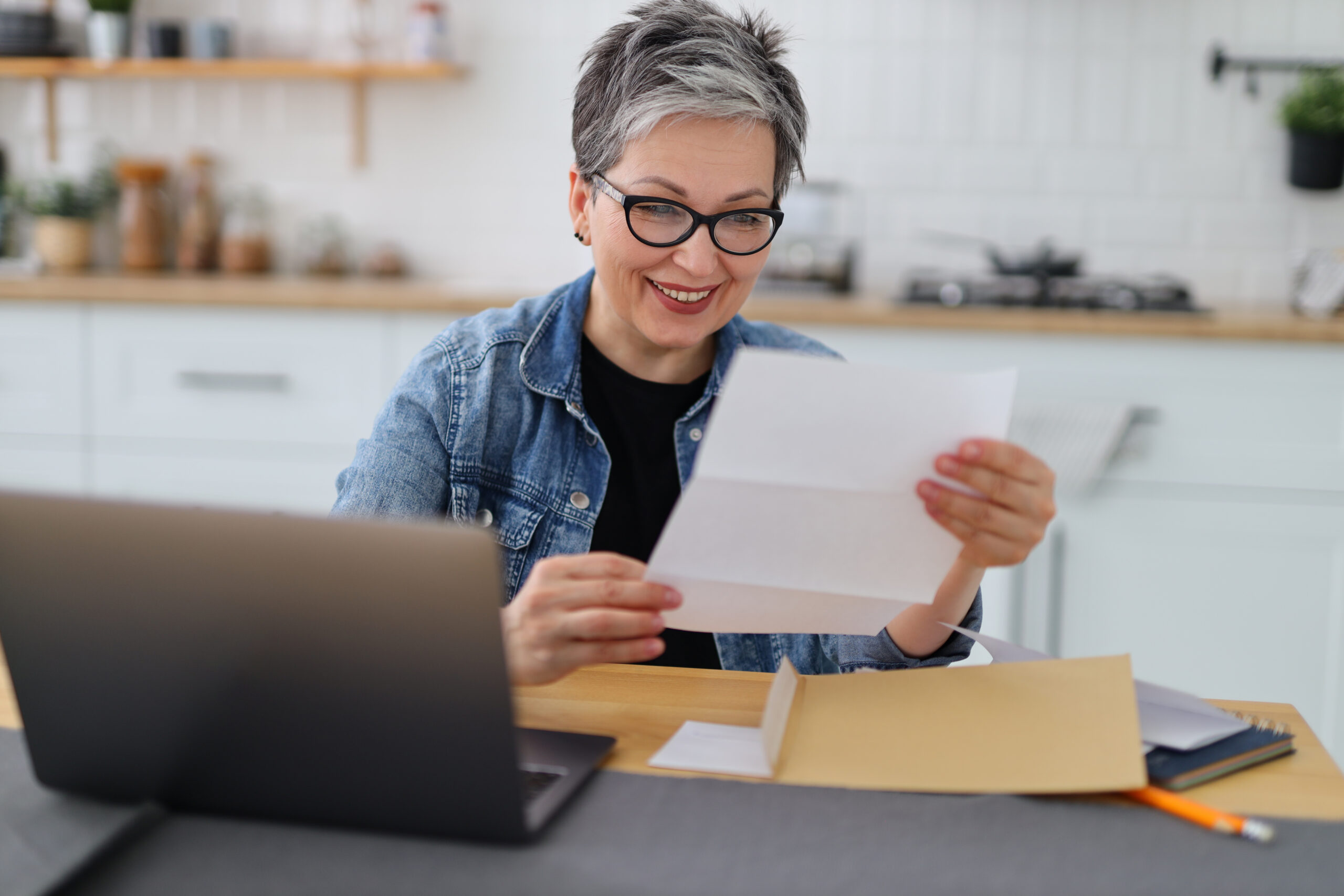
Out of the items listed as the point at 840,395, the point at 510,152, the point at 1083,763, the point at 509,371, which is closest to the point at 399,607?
the point at 840,395

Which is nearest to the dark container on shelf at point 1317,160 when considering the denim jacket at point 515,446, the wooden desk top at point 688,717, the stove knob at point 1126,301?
the stove knob at point 1126,301

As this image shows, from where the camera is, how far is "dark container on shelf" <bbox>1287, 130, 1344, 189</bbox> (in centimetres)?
259

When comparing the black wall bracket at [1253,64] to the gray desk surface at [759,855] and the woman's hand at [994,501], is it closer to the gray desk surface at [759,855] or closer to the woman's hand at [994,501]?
the woman's hand at [994,501]

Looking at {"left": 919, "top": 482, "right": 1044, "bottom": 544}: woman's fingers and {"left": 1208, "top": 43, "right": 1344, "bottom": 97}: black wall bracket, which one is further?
{"left": 1208, "top": 43, "right": 1344, "bottom": 97}: black wall bracket

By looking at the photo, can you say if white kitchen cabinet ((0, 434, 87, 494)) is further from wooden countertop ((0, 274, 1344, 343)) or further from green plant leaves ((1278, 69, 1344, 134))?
green plant leaves ((1278, 69, 1344, 134))

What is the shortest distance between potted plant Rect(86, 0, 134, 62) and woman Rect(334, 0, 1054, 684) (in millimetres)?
2151

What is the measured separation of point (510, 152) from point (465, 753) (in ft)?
8.28

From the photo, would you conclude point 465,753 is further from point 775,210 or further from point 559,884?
point 775,210

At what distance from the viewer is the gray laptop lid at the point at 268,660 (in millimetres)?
572

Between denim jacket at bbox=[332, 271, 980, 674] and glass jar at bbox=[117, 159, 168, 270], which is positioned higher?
glass jar at bbox=[117, 159, 168, 270]

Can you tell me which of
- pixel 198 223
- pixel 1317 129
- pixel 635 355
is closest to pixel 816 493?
pixel 635 355

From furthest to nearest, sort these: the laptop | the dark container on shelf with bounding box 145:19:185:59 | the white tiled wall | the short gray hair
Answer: the dark container on shelf with bounding box 145:19:185:59, the white tiled wall, the short gray hair, the laptop

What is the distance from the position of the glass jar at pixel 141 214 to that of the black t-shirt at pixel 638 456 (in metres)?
2.08

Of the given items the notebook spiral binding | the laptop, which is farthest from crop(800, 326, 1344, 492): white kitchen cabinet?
the laptop
